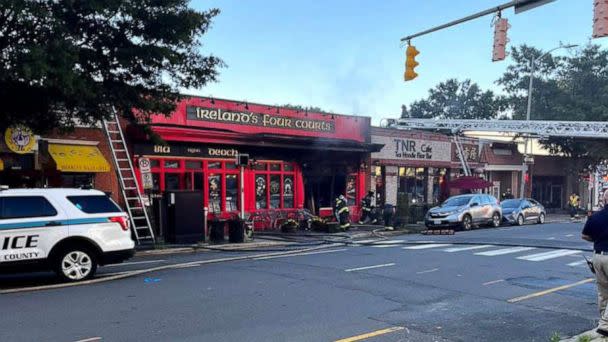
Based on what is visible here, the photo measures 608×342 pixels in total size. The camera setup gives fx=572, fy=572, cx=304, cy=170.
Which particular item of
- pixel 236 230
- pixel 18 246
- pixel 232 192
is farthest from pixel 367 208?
pixel 18 246

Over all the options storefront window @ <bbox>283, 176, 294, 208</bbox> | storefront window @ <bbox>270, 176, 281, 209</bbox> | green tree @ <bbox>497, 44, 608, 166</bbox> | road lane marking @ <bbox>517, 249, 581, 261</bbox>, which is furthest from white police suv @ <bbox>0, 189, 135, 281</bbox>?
green tree @ <bbox>497, 44, 608, 166</bbox>

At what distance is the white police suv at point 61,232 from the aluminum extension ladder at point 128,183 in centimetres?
668

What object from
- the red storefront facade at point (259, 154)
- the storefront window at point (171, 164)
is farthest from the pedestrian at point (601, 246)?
the storefront window at point (171, 164)

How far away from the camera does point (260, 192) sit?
24.6 m

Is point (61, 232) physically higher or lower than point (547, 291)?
higher

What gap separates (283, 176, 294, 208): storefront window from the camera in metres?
25.7

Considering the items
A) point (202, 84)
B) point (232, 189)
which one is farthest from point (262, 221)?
point (202, 84)

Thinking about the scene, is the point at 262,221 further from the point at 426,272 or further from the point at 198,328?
the point at 198,328

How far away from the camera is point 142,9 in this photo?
13.9 m

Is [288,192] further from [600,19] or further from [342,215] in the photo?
[600,19]

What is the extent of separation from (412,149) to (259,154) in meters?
11.7

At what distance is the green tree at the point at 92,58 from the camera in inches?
451

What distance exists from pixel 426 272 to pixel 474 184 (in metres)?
20.8

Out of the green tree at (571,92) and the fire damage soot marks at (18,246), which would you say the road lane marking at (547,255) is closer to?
the fire damage soot marks at (18,246)
